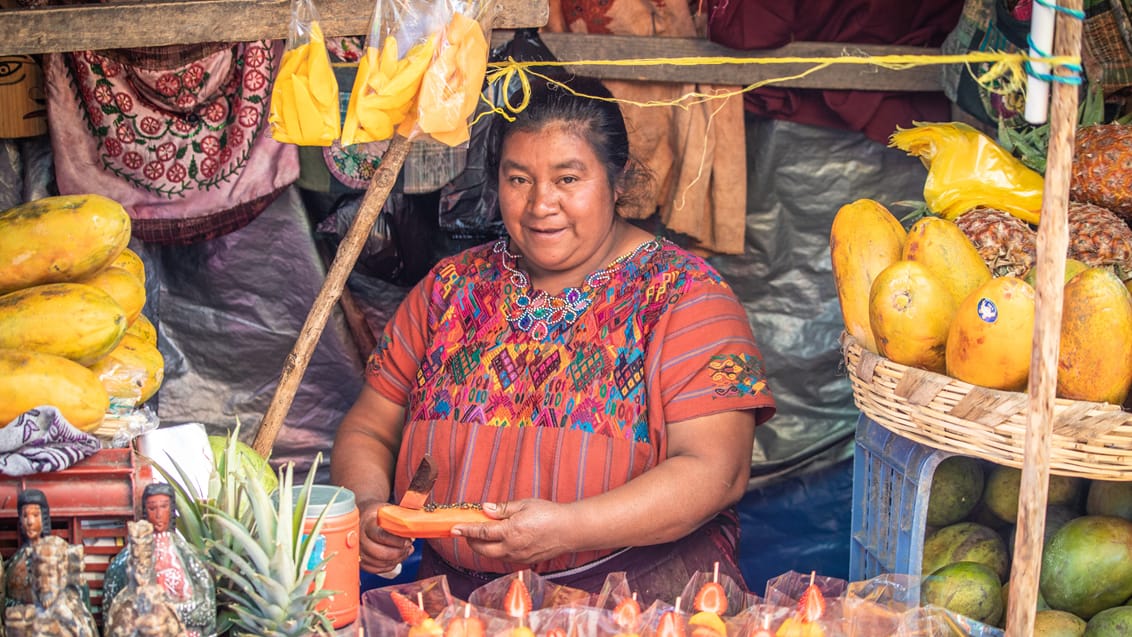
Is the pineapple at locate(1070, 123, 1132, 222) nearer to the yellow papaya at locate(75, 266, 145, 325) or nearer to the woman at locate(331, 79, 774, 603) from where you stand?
the woman at locate(331, 79, 774, 603)

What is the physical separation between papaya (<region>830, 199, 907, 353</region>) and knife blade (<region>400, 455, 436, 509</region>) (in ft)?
3.27

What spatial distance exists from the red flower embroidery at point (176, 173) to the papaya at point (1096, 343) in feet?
8.92

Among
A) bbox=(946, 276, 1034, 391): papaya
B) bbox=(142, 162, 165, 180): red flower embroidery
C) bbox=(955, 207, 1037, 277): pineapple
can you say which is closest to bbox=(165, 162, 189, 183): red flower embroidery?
bbox=(142, 162, 165, 180): red flower embroidery

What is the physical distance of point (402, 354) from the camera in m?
3.19

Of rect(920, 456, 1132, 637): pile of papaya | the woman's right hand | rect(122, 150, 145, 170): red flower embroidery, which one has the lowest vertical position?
the woman's right hand

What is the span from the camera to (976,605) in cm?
224

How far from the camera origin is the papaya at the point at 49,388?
183 cm

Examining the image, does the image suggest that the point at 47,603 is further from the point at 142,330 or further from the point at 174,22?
the point at 174,22

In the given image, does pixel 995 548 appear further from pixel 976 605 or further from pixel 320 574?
pixel 320 574

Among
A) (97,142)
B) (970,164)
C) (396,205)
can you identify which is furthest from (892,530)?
(97,142)

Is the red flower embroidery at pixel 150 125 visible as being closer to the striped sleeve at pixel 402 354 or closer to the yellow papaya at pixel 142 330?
the striped sleeve at pixel 402 354

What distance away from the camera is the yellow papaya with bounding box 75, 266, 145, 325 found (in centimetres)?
215

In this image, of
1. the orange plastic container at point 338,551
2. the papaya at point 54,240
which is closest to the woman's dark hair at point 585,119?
the papaya at point 54,240

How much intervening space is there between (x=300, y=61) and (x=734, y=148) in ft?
6.01
